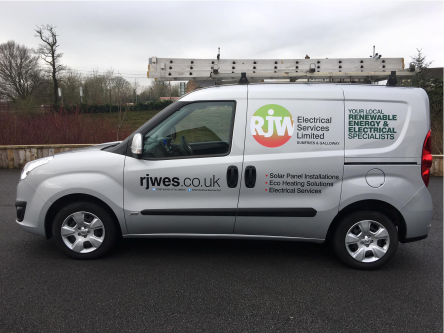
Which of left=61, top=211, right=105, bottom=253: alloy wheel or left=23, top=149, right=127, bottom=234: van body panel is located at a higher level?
left=23, top=149, right=127, bottom=234: van body panel

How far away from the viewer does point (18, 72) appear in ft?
145

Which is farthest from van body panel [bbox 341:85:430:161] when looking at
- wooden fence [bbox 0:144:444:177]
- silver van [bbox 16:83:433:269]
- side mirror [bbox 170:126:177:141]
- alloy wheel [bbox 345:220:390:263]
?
wooden fence [bbox 0:144:444:177]

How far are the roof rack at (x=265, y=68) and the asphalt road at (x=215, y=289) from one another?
6.95ft

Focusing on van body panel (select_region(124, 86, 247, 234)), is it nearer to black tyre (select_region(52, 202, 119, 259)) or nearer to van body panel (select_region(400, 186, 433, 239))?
black tyre (select_region(52, 202, 119, 259))

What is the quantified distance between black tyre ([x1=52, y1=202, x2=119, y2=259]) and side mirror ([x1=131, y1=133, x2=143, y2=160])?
2.32ft

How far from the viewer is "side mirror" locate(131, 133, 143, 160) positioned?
392 centimetres

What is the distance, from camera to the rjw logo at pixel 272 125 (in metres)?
3.86

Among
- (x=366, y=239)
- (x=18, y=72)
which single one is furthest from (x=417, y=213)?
(x=18, y=72)

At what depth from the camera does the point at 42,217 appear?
159 inches

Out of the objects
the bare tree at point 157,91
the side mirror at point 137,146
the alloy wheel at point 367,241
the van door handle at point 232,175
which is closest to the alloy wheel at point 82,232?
the side mirror at point 137,146

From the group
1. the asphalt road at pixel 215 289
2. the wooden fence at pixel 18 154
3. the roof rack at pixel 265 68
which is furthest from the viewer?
the wooden fence at pixel 18 154

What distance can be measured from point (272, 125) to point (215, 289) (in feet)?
5.67

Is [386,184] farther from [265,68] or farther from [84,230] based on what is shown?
[84,230]

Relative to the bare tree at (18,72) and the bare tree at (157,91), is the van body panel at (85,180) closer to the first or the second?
the bare tree at (157,91)
